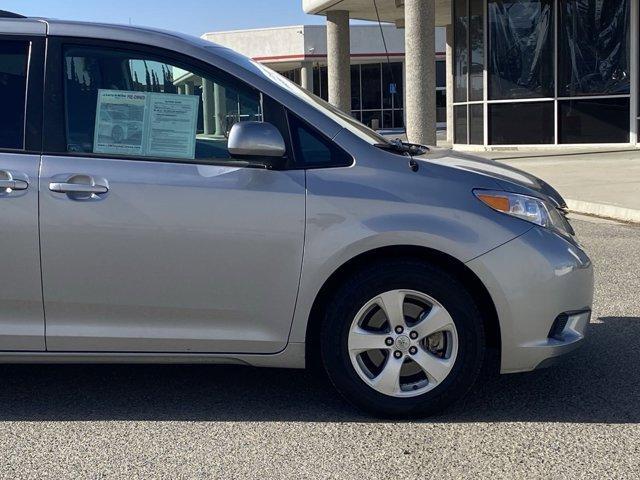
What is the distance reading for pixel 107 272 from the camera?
373 cm

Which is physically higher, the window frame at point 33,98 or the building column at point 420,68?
the building column at point 420,68

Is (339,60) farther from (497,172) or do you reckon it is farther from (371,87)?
(371,87)

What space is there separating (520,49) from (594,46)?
1773mm

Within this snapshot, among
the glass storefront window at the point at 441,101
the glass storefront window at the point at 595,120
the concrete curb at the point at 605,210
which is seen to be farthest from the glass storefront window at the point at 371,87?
the concrete curb at the point at 605,210

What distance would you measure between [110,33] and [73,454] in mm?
1944

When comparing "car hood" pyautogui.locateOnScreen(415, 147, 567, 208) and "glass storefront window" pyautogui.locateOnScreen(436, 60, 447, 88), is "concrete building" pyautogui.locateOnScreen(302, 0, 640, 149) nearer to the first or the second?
"car hood" pyautogui.locateOnScreen(415, 147, 567, 208)

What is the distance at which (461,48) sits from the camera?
22.2m

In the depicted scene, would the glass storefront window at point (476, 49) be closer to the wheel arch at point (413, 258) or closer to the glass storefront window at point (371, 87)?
the wheel arch at point (413, 258)

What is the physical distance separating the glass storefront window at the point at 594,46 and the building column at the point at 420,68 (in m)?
4.06

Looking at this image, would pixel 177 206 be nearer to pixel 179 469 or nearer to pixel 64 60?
pixel 64 60

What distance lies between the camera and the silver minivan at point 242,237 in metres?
3.71

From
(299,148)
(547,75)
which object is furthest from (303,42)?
(299,148)

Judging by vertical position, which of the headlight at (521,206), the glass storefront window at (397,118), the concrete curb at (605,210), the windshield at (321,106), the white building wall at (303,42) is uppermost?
the white building wall at (303,42)

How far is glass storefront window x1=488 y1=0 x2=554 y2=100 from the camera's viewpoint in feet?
65.8
